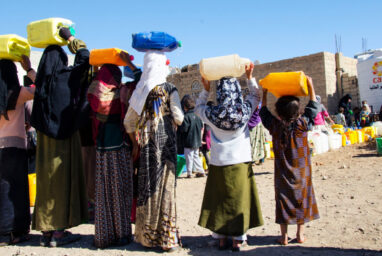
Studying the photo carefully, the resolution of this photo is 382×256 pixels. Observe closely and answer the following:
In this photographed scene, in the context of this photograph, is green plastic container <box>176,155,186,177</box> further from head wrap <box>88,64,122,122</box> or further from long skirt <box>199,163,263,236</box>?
long skirt <box>199,163,263,236</box>

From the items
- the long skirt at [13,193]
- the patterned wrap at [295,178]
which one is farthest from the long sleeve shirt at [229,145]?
the long skirt at [13,193]

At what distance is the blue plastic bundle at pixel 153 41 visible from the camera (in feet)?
9.72

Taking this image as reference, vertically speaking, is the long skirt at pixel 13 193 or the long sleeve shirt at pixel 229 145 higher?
the long sleeve shirt at pixel 229 145

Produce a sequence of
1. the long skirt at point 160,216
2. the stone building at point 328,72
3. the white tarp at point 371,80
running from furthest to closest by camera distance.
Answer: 1. the stone building at point 328,72
2. the white tarp at point 371,80
3. the long skirt at point 160,216

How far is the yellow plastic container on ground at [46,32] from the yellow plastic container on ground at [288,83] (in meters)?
2.05

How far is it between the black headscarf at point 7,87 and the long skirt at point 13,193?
432mm

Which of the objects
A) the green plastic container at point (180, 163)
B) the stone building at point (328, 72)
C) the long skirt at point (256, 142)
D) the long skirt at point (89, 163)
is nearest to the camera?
the long skirt at point (89, 163)

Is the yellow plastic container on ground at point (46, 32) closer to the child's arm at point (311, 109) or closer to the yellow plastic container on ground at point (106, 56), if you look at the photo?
the yellow plastic container on ground at point (106, 56)

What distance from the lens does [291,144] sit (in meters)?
3.00

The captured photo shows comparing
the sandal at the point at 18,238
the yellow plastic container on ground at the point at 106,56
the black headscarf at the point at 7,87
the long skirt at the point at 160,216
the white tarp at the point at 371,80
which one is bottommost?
the sandal at the point at 18,238

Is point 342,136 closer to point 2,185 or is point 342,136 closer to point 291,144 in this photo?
point 291,144

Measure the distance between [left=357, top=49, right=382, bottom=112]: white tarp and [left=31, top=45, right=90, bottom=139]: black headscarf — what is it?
17.4m

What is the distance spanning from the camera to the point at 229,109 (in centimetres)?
291

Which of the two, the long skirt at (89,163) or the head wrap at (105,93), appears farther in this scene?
the long skirt at (89,163)
